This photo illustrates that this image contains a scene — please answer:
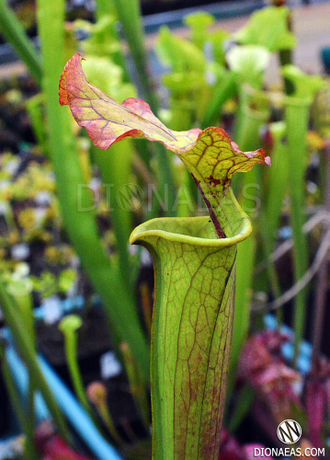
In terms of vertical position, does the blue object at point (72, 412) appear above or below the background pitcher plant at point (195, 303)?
below

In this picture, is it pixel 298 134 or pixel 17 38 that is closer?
pixel 17 38

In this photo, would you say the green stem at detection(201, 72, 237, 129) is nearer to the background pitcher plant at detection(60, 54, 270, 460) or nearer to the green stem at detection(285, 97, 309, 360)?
the green stem at detection(285, 97, 309, 360)

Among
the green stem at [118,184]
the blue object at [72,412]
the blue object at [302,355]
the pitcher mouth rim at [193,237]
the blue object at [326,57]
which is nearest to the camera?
the pitcher mouth rim at [193,237]

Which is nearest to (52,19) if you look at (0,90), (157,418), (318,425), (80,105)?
(80,105)

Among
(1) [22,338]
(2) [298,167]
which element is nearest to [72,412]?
(1) [22,338]

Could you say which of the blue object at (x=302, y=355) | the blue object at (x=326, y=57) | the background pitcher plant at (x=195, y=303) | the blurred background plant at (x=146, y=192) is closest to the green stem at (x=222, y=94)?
the blurred background plant at (x=146, y=192)

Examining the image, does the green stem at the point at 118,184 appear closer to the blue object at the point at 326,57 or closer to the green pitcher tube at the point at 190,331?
the green pitcher tube at the point at 190,331

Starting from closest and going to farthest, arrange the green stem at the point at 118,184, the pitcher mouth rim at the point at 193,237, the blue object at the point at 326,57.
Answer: the pitcher mouth rim at the point at 193,237 → the green stem at the point at 118,184 → the blue object at the point at 326,57

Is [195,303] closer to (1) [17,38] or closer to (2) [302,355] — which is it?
(1) [17,38]
